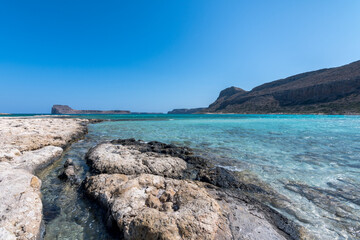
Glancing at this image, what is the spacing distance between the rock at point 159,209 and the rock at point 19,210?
1.24 metres

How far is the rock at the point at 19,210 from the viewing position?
9.62ft

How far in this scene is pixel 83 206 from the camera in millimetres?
4262

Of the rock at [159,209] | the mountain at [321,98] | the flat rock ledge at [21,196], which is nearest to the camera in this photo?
the rock at [159,209]

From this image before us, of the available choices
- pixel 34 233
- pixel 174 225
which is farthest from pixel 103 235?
pixel 174 225

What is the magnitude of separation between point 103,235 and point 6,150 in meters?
7.54

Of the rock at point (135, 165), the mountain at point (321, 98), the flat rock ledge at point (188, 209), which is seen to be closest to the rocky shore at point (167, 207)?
the flat rock ledge at point (188, 209)

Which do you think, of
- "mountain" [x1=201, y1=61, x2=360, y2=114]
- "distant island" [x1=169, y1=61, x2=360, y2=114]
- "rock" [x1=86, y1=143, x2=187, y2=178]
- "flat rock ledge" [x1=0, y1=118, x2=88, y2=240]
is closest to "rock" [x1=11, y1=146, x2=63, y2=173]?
"flat rock ledge" [x1=0, y1=118, x2=88, y2=240]

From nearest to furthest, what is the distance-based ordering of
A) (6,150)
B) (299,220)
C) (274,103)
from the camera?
(299,220) → (6,150) → (274,103)

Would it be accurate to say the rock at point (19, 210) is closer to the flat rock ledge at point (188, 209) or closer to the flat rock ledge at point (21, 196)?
the flat rock ledge at point (21, 196)

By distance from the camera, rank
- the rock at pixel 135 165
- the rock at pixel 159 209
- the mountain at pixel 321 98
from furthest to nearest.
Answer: the mountain at pixel 321 98 → the rock at pixel 135 165 → the rock at pixel 159 209

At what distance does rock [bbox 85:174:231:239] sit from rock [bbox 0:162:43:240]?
1.24 metres

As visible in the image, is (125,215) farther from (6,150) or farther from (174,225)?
(6,150)

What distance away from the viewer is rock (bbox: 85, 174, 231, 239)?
2844 millimetres

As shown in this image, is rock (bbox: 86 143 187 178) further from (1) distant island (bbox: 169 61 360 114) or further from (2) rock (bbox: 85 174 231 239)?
(1) distant island (bbox: 169 61 360 114)
